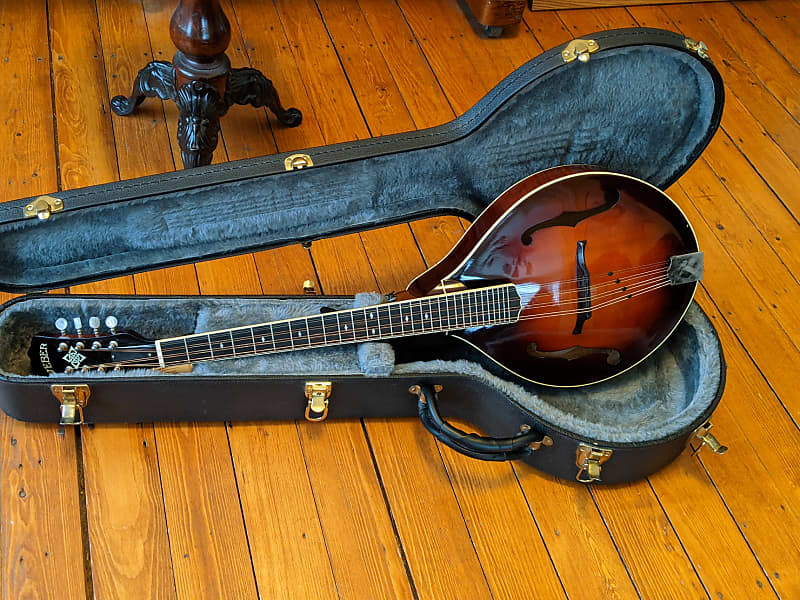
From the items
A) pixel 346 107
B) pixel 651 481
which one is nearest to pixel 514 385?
pixel 651 481

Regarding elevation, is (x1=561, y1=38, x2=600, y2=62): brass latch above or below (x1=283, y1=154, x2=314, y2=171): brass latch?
above

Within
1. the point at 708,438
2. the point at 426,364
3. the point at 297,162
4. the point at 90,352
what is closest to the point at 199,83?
the point at 297,162

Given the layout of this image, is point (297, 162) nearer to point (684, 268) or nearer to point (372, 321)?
point (372, 321)

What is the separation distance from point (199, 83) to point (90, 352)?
1.99ft

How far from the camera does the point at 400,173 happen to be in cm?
129

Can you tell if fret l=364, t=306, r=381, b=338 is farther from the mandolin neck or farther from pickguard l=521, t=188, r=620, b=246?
pickguard l=521, t=188, r=620, b=246

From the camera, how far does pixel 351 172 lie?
126cm

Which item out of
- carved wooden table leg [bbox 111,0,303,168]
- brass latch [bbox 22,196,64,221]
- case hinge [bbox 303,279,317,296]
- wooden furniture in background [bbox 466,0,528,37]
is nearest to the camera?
brass latch [bbox 22,196,64,221]

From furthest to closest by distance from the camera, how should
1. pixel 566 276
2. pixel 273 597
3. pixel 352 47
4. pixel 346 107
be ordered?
pixel 352 47 → pixel 346 107 → pixel 566 276 → pixel 273 597

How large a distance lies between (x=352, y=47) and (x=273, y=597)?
137 centimetres

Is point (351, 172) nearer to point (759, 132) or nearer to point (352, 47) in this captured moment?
point (352, 47)

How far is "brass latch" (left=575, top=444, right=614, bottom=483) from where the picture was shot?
1199mm

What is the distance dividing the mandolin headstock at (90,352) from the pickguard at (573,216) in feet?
1.98

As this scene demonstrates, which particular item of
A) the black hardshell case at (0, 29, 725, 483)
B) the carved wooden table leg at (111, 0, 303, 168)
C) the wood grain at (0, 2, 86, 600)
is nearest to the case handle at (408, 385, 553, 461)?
the black hardshell case at (0, 29, 725, 483)
